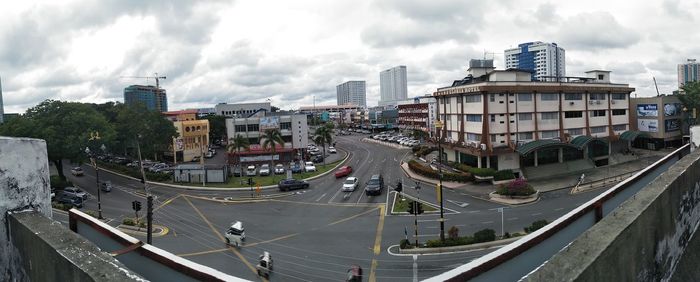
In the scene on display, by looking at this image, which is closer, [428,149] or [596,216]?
[596,216]

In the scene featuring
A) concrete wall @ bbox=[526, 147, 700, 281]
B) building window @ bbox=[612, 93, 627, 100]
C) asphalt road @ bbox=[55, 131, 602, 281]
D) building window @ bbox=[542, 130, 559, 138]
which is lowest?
asphalt road @ bbox=[55, 131, 602, 281]

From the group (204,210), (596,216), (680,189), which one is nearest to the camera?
(596,216)

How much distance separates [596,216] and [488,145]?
3923 cm

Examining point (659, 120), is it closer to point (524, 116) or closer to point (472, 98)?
point (524, 116)

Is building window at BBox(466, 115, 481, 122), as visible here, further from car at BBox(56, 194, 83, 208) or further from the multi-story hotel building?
car at BBox(56, 194, 83, 208)

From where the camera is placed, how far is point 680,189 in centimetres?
716

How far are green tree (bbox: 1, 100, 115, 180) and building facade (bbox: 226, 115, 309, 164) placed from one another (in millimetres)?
19489

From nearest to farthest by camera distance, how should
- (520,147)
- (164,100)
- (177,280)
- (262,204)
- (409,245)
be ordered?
1. (177,280)
2. (409,245)
3. (262,204)
4. (520,147)
5. (164,100)

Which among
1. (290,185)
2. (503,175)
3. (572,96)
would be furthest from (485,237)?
(572,96)

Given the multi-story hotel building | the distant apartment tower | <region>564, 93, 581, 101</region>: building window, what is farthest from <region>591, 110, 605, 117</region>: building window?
the distant apartment tower

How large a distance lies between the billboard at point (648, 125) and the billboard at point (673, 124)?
1242 millimetres

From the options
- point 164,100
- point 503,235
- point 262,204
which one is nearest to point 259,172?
point 262,204

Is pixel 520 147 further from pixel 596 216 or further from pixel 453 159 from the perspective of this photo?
pixel 596 216

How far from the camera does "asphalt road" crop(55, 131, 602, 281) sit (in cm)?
2062
